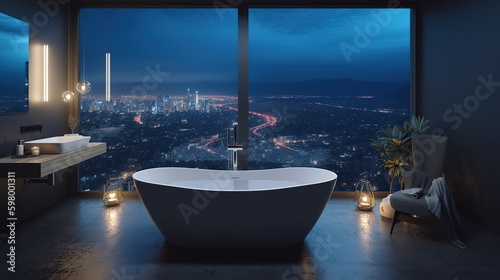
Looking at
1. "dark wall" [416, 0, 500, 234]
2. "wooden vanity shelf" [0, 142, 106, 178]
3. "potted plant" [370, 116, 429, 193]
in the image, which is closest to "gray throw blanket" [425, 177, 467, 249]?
"dark wall" [416, 0, 500, 234]

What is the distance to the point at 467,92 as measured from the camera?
355cm

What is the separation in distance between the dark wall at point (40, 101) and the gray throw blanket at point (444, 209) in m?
3.77

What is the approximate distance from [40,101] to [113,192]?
127cm

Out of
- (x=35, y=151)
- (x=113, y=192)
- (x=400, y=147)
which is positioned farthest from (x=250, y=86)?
(x=35, y=151)

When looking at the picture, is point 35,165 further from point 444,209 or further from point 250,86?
point 444,209

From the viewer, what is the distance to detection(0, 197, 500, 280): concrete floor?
2357mm

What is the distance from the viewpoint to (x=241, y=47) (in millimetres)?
4434

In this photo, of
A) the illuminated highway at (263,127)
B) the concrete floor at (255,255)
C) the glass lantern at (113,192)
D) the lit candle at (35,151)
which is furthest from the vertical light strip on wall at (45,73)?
the illuminated highway at (263,127)

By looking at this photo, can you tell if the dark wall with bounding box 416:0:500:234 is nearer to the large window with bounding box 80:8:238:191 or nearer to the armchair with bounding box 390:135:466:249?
the armchair with bounding box 390:135:466:249

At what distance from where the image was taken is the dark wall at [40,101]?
3242 mm

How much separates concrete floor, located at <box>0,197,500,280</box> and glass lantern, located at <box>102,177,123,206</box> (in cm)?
53

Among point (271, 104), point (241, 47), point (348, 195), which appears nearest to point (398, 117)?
point (348, 195)

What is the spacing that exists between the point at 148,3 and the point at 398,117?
11.7 feet

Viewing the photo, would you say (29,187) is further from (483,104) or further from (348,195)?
(483,104)
